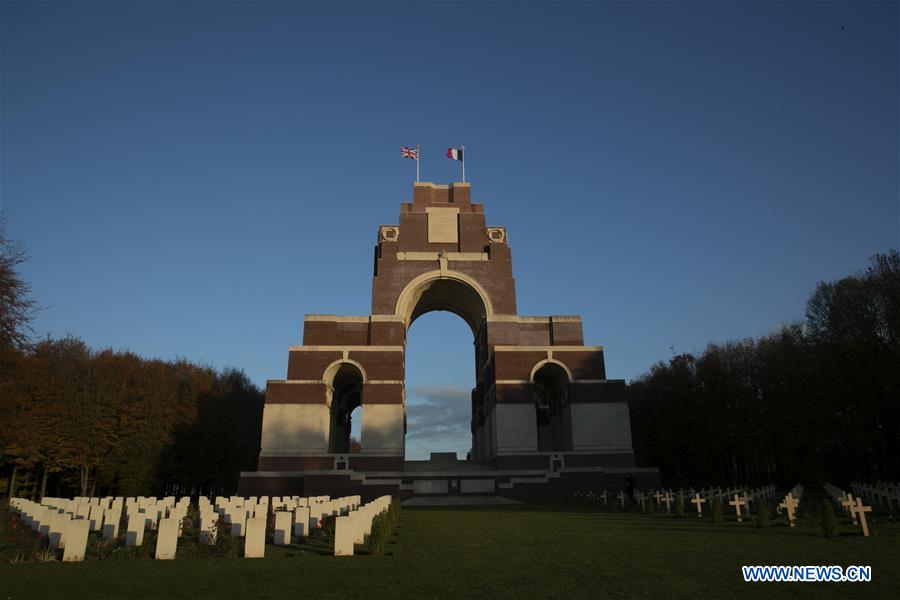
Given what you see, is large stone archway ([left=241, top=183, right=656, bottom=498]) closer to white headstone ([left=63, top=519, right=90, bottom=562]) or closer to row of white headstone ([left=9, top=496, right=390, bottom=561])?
row of white headstone ([left=9, top=496, right=390, bottom=561])

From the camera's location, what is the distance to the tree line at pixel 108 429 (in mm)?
35812

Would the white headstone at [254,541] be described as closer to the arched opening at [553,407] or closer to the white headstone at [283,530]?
the white headstone at [283,530]

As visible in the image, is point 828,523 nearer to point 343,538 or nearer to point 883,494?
point 343,538

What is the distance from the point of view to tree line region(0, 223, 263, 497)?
35.8m

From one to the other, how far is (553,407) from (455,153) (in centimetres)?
1974

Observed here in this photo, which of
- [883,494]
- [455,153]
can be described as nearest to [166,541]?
[883,494]

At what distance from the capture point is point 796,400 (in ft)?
116

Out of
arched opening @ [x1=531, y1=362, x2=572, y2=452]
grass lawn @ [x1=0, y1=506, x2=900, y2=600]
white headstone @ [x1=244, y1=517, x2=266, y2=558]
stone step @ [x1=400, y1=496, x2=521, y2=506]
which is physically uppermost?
arched opening @ [x1=531, y1=362, x2=572, y2=452]

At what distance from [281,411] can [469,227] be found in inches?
710

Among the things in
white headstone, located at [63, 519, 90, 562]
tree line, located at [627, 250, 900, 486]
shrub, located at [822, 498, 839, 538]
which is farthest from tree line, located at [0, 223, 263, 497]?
tree line, located at [627, 250, 900, 486]

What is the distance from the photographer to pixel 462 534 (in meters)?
13.9

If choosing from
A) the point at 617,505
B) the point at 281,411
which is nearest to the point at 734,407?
the point at 617,505

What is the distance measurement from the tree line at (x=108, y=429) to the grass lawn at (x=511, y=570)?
78.3 feet

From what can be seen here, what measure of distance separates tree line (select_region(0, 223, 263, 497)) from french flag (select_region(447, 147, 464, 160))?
26.7 metres
